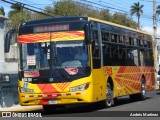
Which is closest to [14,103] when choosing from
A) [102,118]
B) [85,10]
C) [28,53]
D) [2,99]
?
[2,99]

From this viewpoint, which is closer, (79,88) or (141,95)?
(79,88)

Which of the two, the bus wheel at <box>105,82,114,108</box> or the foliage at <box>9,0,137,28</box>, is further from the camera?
the foliage at <box>9,0,137,28</box>

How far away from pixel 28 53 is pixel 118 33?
4915 millimetres

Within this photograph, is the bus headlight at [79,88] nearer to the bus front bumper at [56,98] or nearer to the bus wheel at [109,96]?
the bus front bumper at [56,98]

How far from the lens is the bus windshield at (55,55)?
15.7 meters

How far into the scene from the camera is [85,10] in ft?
191

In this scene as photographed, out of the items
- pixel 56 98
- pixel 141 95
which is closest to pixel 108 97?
pixel 56 98

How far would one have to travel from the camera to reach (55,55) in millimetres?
15820

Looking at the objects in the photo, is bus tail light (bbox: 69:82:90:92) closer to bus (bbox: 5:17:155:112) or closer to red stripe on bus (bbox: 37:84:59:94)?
bus (bbox: 5:17:155:112)

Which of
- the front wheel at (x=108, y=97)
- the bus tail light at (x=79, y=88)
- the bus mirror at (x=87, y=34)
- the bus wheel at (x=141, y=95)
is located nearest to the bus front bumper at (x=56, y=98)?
the bus tail light at (x=79, y=88)

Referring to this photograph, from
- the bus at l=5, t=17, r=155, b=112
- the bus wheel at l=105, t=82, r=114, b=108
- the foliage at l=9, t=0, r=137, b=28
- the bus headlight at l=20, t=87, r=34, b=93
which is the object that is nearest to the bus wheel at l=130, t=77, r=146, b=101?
the bus wheel at l=105, t=82, r=114, b=108

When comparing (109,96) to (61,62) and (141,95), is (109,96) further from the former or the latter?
(141,95)

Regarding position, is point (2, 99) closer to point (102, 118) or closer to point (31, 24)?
point (31, 24)

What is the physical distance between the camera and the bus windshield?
15.7 meters
